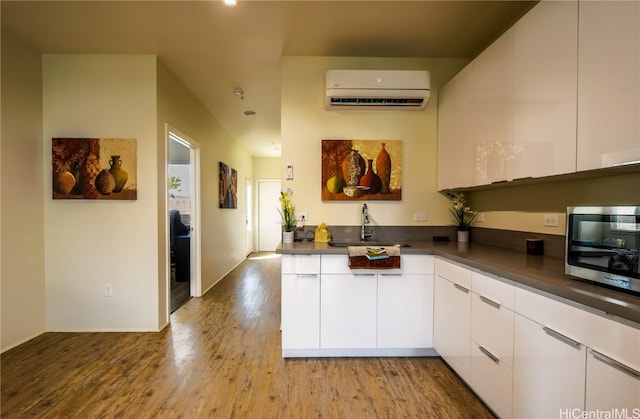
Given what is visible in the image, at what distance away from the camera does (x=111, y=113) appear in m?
2.69

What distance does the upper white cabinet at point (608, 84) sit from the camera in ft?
3.64

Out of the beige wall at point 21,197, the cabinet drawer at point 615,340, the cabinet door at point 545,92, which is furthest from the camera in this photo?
the beige wall at point 21,197

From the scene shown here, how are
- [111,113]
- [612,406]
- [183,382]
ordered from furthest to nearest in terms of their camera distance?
[111,113], [183,382], [612,406]

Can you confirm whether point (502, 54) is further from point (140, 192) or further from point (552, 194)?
point (140, 192)

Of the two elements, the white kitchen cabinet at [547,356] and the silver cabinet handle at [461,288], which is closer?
the white kitchen cabinet at [547,356]

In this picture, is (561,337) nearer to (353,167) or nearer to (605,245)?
(605,245)

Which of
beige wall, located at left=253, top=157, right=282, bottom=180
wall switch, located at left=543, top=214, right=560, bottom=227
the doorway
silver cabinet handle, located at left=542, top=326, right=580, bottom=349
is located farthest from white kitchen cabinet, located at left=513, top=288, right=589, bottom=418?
beige wall, located at left=253, top=157, right=282, bottom=180

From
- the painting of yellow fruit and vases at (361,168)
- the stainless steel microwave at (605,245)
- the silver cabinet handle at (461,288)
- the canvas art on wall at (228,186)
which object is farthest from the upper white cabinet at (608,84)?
the canvas art on wall at (228,186)

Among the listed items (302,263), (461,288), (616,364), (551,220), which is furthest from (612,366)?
(302,263)

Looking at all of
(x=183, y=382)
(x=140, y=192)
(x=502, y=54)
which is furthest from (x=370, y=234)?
(x=140, y=192)

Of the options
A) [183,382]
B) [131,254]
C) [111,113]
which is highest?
[111,113]

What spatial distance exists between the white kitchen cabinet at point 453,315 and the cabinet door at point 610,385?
29.1 inches

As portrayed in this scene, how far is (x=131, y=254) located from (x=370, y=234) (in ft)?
7.50

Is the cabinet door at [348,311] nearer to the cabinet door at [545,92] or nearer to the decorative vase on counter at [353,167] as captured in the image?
the decorative vase on counter at [353,167]
